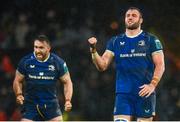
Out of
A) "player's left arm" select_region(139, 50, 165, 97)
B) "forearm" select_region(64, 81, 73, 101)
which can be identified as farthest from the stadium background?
"player's left arm" select_region(139, 50, 165, 97)

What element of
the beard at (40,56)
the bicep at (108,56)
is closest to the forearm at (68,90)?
the beard at (40,56)

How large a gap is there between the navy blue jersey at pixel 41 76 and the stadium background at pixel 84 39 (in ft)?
15.1

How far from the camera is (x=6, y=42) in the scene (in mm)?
14367

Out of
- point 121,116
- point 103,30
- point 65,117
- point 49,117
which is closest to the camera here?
point 121,116

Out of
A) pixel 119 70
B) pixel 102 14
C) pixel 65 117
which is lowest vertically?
pixel 65 117

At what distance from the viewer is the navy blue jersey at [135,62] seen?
7.71 meters

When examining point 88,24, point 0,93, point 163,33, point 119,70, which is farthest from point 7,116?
point 119,70

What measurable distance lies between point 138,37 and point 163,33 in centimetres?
603

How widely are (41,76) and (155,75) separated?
1.84 meters

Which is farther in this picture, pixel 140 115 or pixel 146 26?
pixel 146 26

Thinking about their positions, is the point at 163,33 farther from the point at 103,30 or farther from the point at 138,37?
the point at 138,37

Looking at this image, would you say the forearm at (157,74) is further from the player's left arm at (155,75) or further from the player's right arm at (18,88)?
the player's right arm at (18,88)

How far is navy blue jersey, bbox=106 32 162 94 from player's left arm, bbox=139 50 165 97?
0.08m

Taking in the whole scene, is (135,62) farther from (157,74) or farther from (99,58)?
(99,58)
